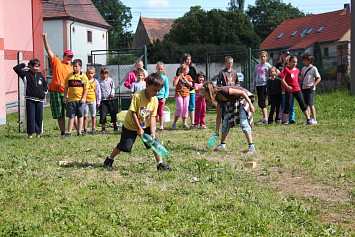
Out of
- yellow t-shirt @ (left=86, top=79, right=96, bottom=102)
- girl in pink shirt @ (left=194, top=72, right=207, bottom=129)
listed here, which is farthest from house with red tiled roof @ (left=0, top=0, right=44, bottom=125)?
girl in pink shirt @ (left=194, top=72, right=207, bottom=129)

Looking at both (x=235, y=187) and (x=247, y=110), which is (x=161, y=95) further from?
(x=235, y=187)

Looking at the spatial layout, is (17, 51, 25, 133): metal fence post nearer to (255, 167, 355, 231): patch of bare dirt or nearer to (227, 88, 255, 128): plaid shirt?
(227, 88, 255, 128): plaid shirt

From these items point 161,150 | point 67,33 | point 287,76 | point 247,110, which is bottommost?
point 161,150

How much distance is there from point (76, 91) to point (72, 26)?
3527cm

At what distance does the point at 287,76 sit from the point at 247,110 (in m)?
4.25

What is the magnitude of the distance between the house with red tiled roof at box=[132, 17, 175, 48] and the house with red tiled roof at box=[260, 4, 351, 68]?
1958 cm

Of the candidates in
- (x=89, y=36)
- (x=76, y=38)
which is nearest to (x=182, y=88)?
(x=76, y=38)

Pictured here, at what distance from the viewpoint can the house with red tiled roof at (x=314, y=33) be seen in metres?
44.8

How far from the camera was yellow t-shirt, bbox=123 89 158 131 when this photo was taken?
→ 533cm

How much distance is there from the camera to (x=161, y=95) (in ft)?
31.8

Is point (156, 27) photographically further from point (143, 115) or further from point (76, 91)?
point (143, 115)

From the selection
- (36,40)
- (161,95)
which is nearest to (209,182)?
(161,95)

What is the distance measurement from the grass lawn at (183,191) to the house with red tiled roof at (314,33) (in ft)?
115

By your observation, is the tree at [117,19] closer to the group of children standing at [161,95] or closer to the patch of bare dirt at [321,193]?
the group of children standing at [161,95]
